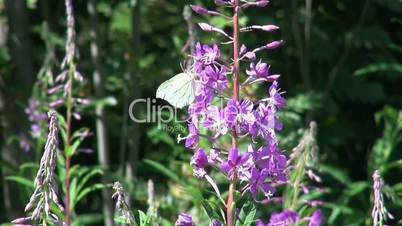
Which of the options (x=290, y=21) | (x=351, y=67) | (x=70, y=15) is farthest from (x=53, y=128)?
(x=351, y=67)

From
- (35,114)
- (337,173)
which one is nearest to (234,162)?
(35,114)

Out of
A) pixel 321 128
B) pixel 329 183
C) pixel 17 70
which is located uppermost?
pixel 17 70

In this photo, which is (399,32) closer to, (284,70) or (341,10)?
(341,10)

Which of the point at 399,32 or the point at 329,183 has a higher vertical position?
the point at 399,32

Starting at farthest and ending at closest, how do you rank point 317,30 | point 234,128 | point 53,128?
point 317,30
point 234,128
point 53,128

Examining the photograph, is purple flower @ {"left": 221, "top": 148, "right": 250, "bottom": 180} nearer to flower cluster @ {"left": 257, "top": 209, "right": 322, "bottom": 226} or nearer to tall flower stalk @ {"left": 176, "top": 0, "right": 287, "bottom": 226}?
tall flower stalk @ {"left": 176, "top": 0, "right": 287, "bottom": 226}

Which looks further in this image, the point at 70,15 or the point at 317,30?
the point at 317,30

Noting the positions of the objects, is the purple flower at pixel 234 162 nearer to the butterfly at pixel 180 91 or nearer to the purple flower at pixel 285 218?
the purple flower at pixel 285 218
